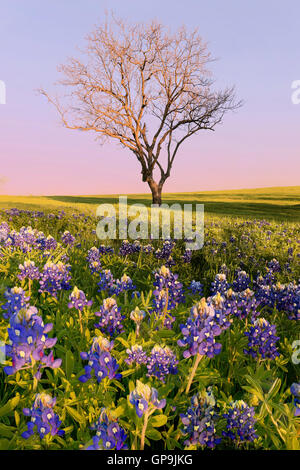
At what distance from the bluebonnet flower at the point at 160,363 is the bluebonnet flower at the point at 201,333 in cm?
28

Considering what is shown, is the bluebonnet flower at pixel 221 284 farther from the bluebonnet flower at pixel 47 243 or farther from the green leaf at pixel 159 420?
the bluebonnet flower at pixel 47 243

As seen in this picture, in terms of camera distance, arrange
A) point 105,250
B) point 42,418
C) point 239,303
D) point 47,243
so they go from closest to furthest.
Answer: point 42,418, point 239,303, point 47,243, point 105,250

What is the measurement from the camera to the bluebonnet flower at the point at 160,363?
2.50 metres

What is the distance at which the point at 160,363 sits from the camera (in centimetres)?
251

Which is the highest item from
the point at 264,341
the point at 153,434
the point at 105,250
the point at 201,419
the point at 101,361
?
the point at 105,250

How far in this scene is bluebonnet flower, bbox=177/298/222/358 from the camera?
2.23 m

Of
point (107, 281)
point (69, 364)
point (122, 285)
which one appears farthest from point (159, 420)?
point (107, 281)

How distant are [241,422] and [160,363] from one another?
67cm

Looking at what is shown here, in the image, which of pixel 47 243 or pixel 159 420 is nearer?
pixel 159 420

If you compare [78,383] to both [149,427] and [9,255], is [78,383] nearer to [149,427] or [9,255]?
[149,427]

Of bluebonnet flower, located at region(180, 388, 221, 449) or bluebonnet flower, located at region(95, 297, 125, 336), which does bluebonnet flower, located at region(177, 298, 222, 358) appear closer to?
bluebonnet flower, located at region(180, 388, 221, 449)

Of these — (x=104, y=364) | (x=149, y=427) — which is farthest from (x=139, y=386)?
(x=149, y=427)

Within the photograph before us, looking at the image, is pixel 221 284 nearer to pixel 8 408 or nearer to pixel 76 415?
pixel 76 415

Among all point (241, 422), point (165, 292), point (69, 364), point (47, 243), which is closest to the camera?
point (241, 422)
